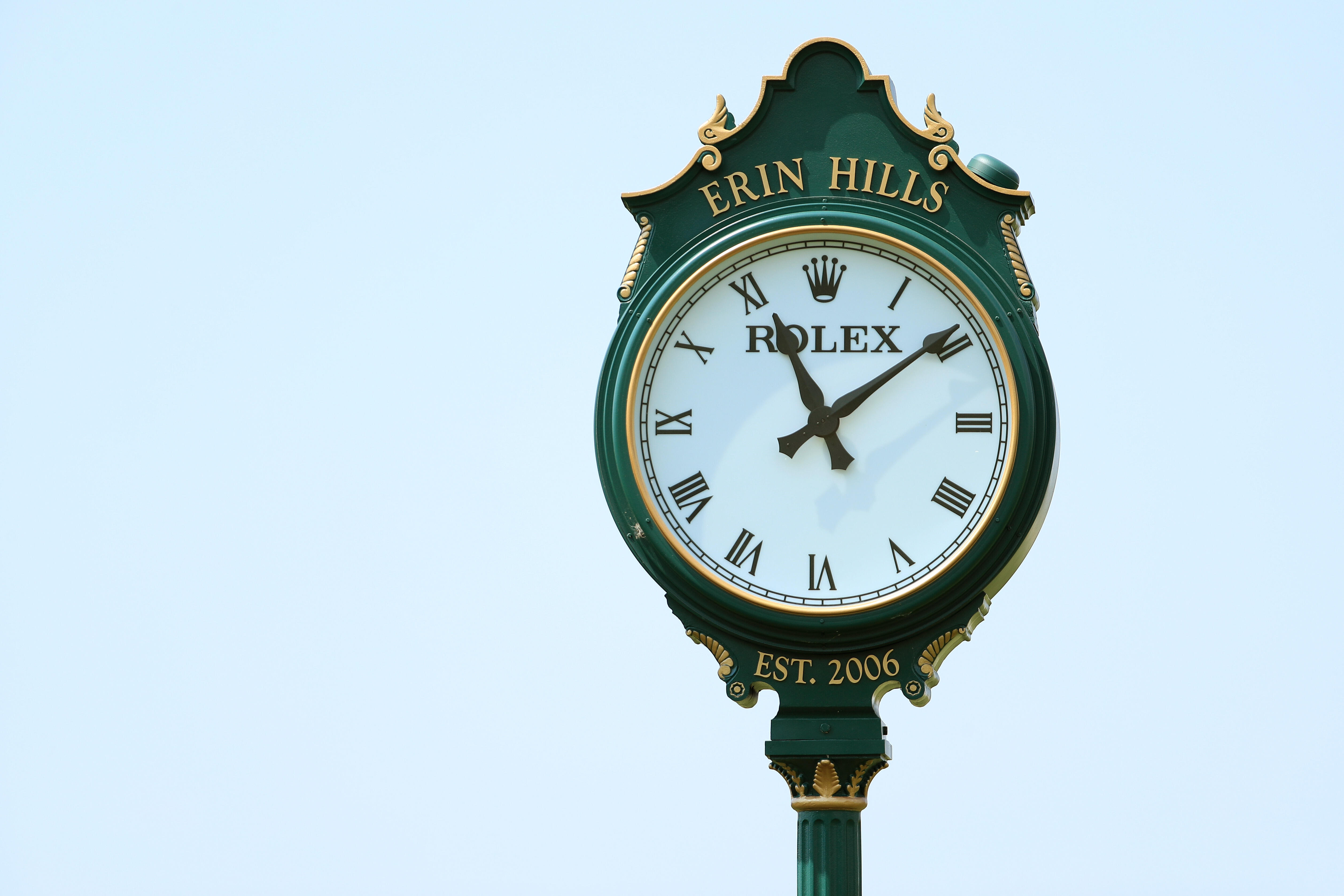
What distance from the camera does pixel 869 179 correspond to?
30.8ft

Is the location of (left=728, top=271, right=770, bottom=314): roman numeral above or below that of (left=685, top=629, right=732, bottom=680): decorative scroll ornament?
above

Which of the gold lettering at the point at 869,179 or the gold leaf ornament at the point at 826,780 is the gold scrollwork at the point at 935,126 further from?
the gold leaf ornament at the point at 826,780

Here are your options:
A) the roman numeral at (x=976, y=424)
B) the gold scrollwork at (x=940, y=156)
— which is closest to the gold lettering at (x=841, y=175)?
the gold scrollwork at (x=940, y=156)

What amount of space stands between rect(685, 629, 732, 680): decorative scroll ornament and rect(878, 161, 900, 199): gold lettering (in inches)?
74.2

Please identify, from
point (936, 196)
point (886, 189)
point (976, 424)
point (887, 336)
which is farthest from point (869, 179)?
point (976, 424)

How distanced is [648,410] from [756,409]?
1.40 feet

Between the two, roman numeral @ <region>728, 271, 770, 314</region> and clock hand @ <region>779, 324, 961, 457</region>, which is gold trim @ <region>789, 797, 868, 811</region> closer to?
clock hand @ <region>779, 324, 961, 457</region>

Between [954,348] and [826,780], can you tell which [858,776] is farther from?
[954,348]

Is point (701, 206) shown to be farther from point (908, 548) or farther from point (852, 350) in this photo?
point (908, 548)

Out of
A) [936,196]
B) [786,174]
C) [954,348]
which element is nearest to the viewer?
[954,348]

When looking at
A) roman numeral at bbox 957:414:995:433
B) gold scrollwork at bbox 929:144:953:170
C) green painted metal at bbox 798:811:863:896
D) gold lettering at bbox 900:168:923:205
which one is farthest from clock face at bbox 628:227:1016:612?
green painted metal at bbox 798:811:863:896

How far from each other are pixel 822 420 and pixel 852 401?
136 millimetres

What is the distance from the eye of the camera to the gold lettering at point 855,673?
905 centimetres

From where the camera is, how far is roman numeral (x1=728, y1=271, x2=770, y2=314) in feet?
30.8
